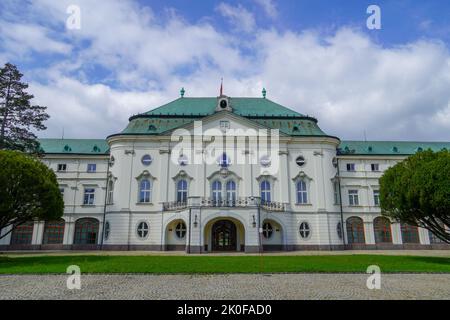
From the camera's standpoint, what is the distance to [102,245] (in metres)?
32.5

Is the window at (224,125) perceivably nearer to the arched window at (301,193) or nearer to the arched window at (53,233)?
the arched window at (301,193)

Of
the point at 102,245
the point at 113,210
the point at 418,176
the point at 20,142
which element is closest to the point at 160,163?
the point at 113,210

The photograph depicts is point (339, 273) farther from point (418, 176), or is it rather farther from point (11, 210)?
point (11, 210)

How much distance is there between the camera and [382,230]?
36.2 metres

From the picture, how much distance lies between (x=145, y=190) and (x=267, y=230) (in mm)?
12927

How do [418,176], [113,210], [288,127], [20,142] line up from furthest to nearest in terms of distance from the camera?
[288,127] < [113,210] < [20,142] < [418,176]

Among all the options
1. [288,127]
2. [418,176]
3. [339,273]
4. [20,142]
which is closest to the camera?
[339,273]

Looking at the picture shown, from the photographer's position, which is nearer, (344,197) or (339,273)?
(339,273)

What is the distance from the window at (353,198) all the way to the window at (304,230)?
263 inches

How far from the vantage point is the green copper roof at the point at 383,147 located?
130 ft

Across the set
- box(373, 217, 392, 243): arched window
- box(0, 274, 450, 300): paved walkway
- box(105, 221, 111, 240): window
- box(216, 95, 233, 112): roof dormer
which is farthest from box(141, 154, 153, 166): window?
box(373, 217, 392, 243): arched window

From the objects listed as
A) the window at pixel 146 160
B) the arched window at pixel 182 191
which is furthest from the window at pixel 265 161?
the window at pixel 146 160

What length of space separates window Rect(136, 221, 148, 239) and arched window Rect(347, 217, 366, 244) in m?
21.4

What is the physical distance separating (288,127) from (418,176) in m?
18.0
